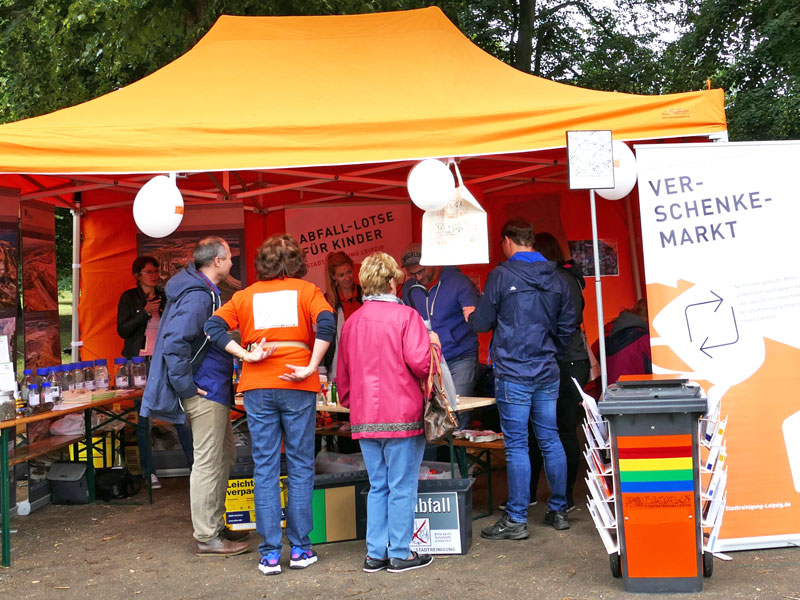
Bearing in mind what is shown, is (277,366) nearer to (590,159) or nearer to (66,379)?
(590,159)

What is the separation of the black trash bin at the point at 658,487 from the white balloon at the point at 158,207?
248 cm

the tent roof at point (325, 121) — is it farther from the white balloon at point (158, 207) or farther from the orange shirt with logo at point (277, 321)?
the orange shirt with logo at point (277, 321)

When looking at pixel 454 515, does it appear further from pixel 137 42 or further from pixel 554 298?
pixel 137 42

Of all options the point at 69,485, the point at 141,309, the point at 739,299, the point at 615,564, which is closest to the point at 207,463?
the point at 69,485

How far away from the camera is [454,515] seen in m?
4.43

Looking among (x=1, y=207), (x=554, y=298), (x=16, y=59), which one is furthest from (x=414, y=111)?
(x=16, y=59)

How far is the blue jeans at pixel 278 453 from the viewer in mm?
4172

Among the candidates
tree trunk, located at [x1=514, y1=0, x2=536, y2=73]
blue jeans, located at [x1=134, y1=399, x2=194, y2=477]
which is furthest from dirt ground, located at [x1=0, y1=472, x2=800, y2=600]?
tree trunk, located at [x1=514, y1=0, x2=536, y2=73]

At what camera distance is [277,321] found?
13.7 ft

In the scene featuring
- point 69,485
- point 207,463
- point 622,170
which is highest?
point 622,170

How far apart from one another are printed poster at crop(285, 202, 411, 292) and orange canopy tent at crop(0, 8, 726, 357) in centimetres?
60

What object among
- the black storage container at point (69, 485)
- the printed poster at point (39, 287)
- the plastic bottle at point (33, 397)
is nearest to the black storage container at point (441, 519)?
the plastic bottle at point (33, 397)

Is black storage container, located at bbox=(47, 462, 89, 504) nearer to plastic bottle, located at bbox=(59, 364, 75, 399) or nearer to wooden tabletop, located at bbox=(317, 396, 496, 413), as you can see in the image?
plastic bottle, located at bbox=(59, 364, 75, 399)

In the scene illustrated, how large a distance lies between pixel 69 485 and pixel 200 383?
2.10 metres
